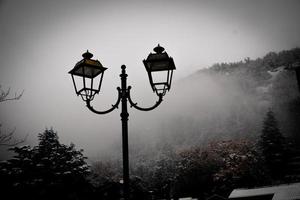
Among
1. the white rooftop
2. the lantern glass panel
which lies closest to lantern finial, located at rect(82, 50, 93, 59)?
the lantern glass panel

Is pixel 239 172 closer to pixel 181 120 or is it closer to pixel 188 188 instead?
pixel 188 188

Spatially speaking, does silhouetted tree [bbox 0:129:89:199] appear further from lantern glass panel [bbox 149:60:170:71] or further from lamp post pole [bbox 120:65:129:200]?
lantern glass panel [bbox 149:60:170:71]

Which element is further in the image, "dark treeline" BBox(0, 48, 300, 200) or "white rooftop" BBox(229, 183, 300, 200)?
"dark treeline" BBox(0, 48, 300, 200)

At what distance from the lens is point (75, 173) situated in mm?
34625

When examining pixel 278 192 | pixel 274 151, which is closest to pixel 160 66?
pixel 278 192

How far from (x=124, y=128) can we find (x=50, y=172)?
1174 inches

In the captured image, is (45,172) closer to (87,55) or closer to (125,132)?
(87,55)

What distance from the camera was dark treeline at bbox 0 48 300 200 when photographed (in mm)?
32688

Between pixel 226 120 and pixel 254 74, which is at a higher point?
pixel 254 74

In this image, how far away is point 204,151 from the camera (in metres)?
60.1

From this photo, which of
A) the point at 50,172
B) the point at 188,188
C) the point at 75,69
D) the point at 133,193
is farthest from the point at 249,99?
the point at 75,69

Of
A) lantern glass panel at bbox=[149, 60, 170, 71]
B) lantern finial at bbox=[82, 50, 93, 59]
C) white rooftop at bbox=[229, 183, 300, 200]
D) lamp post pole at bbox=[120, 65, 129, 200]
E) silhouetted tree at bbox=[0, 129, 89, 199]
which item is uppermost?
lantern finial at bbox=[82, 50, 93, 59]

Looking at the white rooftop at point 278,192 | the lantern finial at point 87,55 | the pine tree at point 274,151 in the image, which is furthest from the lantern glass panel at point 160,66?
the pine tree at point 274,151

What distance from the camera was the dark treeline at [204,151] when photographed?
32.7m
